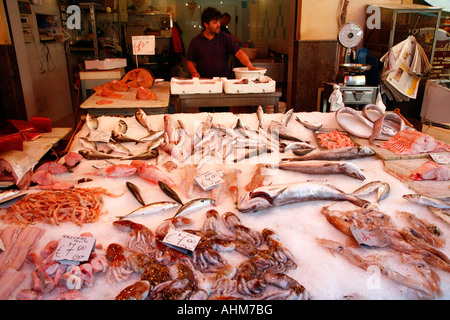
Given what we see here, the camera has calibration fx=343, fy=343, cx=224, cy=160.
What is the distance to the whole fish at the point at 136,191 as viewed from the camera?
2.08m

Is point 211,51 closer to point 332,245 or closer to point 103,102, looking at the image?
point 103,102

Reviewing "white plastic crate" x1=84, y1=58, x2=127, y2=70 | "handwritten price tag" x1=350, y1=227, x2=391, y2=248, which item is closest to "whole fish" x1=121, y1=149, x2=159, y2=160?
Answer: "handwritten price tag" x1=350, y1=227, x2=391, y2=248

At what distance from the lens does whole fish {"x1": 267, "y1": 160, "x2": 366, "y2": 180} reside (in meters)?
2.30

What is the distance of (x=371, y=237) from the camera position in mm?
1655

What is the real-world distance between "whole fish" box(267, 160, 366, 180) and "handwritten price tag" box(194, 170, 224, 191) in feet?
1.69

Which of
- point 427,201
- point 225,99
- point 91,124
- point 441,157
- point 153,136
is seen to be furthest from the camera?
point 225,99

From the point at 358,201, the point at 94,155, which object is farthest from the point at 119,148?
the point at 358,201

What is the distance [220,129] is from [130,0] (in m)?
9.22

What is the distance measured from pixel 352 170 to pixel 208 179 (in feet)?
3.17

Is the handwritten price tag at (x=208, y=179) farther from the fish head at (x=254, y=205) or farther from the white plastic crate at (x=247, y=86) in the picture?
the white plastic crate at (x=247, y=86)

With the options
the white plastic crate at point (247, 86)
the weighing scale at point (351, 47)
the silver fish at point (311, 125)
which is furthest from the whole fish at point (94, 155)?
the weighing scale at point (351, 47)

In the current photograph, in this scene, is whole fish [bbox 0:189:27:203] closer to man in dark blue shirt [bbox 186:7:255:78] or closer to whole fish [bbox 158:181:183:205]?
whole fish [bbox 158:181:183:205]

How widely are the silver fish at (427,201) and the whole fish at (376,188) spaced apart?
0.45 feet
